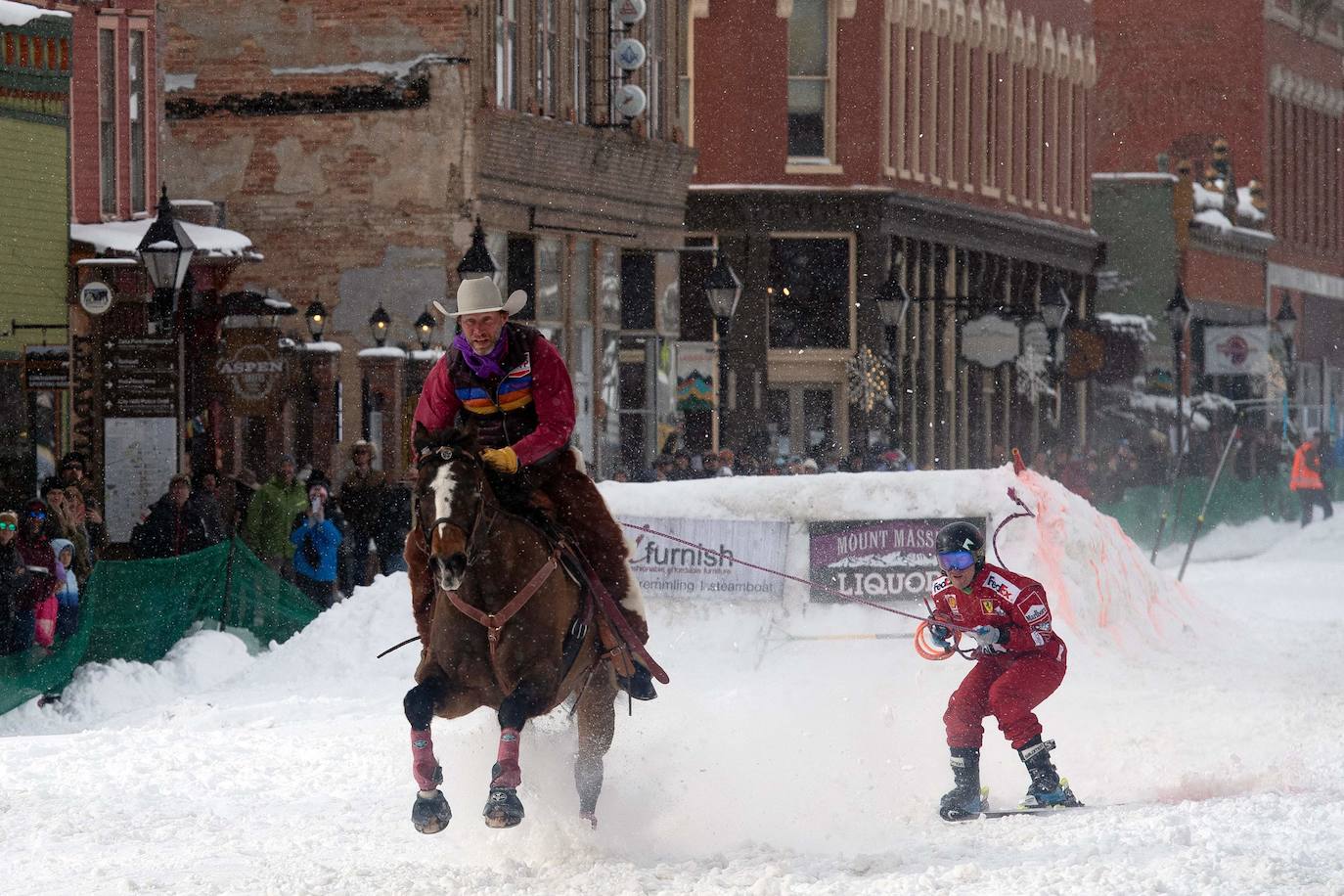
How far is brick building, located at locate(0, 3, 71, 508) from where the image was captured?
900 inches

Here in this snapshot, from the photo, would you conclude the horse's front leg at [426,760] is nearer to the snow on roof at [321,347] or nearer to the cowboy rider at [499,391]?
the cowboy rider at [499,391]

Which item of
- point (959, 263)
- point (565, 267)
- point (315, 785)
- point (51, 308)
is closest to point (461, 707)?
point (315, 785)

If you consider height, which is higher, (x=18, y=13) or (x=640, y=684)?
(x=18, y=13)

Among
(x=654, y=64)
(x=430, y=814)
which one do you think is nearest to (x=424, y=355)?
(x=654, y=64)

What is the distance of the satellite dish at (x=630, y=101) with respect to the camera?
3319cm

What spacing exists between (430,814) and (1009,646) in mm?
3010

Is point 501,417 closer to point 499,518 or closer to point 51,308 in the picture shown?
point 499,518

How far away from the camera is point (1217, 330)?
51875 mm

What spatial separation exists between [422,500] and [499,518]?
17.2 inches

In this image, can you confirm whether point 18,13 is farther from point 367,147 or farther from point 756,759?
point 756,759

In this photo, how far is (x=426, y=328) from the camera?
91.8 feet

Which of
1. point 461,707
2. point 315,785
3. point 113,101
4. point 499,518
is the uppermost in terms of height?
point 113,101

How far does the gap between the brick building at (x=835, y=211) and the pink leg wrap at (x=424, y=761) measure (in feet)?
92.1

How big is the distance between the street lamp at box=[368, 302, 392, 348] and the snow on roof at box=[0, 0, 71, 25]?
6468 millimetres
